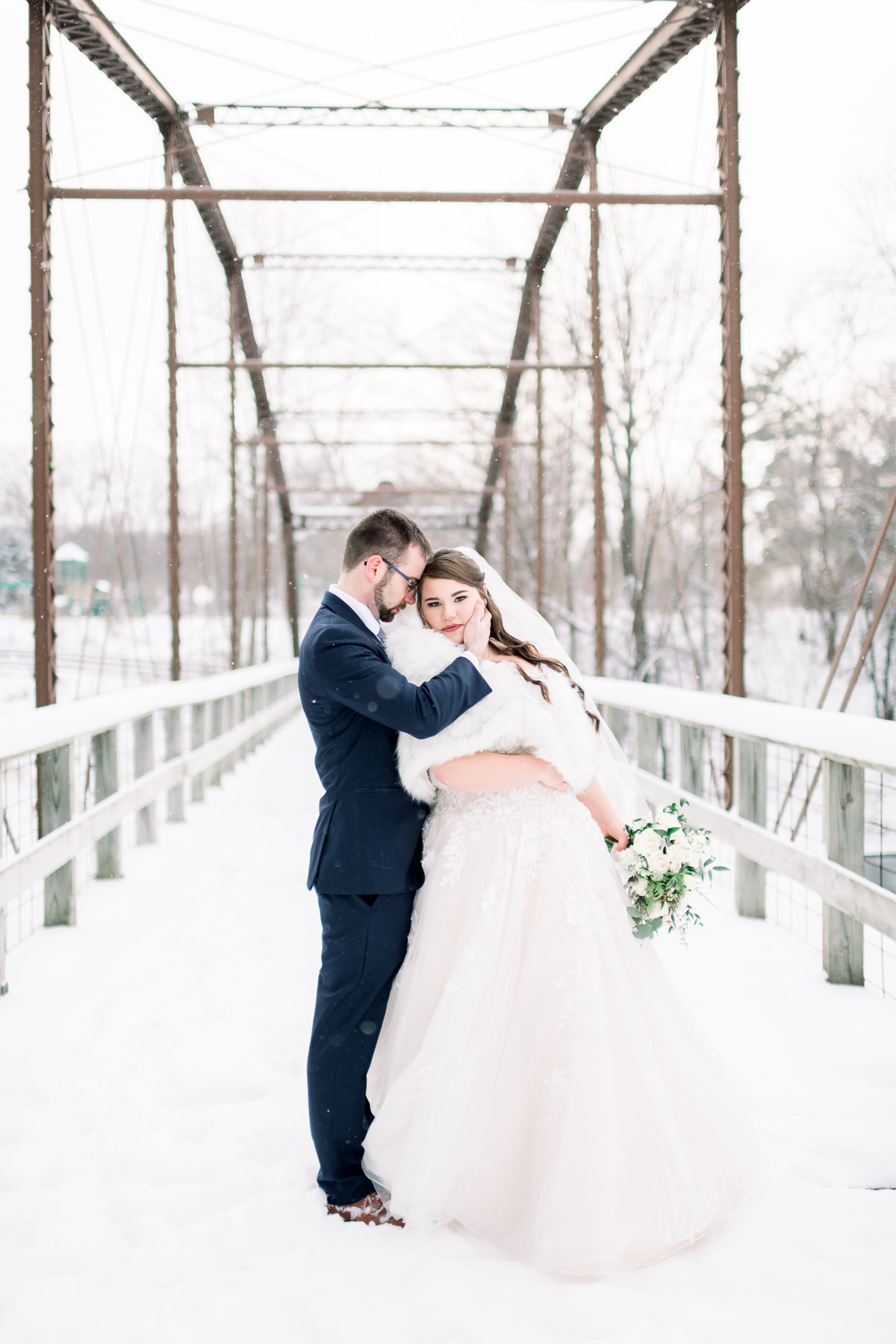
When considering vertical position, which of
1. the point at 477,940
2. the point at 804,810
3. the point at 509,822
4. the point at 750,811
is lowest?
the point at 804,810

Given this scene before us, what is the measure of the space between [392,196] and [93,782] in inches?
183

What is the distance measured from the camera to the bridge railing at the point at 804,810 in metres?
3.15

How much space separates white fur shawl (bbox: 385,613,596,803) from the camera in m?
2.22

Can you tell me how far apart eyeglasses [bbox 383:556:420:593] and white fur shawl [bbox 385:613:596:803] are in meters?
0.06

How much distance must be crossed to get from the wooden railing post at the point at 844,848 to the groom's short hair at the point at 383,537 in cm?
190

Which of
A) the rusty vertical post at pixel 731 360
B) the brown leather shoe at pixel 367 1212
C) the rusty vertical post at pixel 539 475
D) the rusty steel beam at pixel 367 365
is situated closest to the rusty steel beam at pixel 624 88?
the rusty vertical post at pixel 731 360

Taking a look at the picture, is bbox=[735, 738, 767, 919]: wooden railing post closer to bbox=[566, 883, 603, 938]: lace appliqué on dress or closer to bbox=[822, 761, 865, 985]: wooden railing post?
bbox=[822, 761, 865, 985]: wooden railing post

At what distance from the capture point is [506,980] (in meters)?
2.18

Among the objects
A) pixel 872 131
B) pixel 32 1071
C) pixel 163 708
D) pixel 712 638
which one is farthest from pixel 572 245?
pixel 32 1071

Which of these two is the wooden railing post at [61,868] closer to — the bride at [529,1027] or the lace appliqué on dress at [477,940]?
the bride at [529,1027]

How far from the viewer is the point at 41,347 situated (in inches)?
266

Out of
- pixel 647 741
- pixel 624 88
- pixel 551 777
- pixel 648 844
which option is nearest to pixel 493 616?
pixel 551 777

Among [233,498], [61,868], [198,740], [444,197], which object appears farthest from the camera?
[233,498]

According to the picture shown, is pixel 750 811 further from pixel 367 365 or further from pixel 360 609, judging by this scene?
pixel 367 365
